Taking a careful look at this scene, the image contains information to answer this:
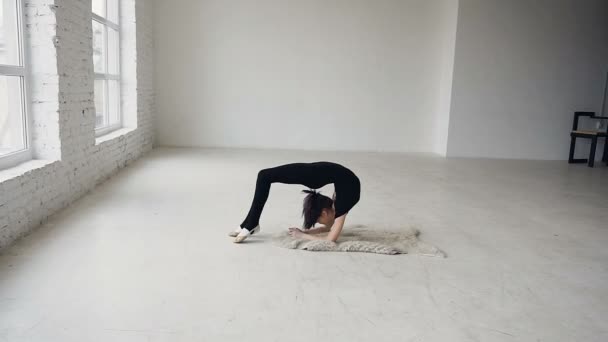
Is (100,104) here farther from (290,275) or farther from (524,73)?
(524,73)

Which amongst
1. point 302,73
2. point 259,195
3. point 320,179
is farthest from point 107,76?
point 320,179

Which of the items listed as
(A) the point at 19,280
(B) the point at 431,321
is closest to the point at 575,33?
(B) the point at 431,321

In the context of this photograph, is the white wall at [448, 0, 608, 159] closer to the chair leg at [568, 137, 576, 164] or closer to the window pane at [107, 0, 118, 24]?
the chair leg at [568, 137, 576, 164]

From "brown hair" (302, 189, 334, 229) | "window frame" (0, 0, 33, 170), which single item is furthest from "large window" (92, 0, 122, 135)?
"brown hair" (302, 189, 334, 229)

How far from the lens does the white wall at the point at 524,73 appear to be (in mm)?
7719

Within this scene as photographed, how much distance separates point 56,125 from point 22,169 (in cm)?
52

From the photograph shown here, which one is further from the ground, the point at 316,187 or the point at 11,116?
the point at 11,116

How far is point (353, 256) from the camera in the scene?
3.30 metres

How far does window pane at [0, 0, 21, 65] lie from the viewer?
3.56 m

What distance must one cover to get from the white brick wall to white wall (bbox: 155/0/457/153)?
3086mm

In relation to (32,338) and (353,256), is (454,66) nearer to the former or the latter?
(353,256)

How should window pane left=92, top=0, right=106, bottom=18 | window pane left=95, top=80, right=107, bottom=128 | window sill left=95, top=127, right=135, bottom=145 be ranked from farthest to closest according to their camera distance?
1. window pane left=95, top=80, right=107, bottom=128
2. window pane left=92, top=0, right=106, bottom=18
3. window sill left=95, top=127, right=135, bottom=145

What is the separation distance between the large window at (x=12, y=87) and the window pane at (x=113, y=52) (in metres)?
2.59

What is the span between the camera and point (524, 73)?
787 centimetres
